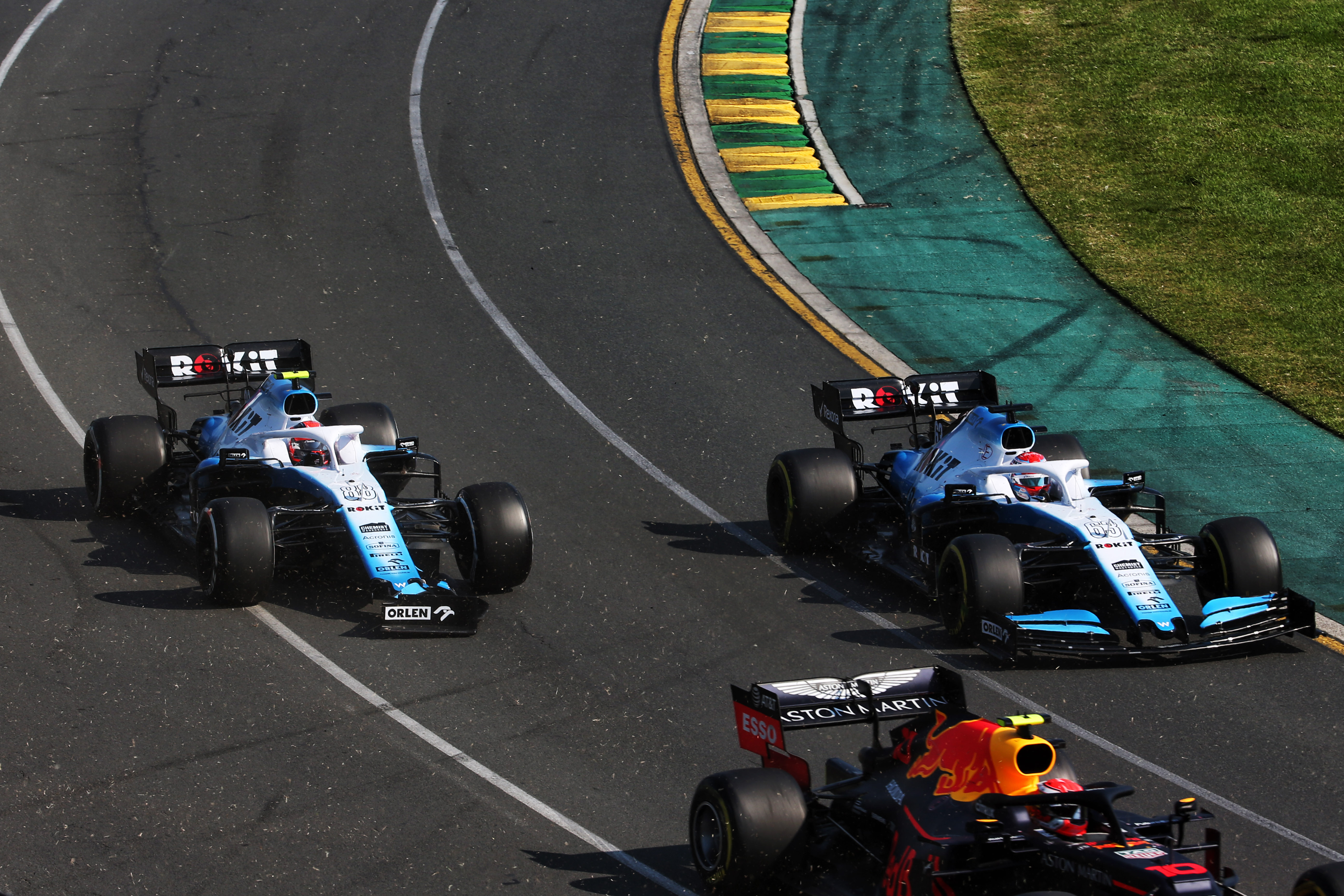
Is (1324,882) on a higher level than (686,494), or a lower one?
lower

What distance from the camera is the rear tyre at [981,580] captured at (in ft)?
39.1

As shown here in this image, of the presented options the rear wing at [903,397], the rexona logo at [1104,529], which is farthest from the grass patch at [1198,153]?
the rexona logo at [1104,529]

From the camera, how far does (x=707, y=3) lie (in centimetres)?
2900

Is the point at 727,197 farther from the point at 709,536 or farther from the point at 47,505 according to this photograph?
the point at 47,505

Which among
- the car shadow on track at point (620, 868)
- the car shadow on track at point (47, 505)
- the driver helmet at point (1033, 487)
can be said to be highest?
the car shadow on track at point (47, 505)

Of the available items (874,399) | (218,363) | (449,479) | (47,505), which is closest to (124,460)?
(47,505)

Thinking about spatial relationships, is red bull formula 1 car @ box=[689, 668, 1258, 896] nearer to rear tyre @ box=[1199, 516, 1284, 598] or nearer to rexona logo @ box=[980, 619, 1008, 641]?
rexona logo @ box=[980, 619, 1008, 641]

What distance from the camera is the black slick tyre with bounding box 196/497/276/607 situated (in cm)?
1227

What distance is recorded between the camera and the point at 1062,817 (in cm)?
762

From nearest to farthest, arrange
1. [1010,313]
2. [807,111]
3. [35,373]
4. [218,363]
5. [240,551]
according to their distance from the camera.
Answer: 1. [240,551]
2. [218,363]
3. [35,373]
4. [1010,313]
5. [807,111]

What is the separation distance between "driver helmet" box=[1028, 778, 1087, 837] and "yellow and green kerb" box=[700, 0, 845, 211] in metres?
15.5

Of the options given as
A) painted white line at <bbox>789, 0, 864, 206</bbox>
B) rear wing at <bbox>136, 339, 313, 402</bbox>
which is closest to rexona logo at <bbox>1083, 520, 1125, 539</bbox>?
rear wing at <bbox>136, 339, 313, 402</bbox>

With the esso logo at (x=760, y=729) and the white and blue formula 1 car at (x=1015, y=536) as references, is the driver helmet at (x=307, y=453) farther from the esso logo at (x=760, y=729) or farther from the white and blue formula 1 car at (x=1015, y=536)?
the esso logo at (x=760, y=729)

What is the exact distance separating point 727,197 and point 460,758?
13.5 m
